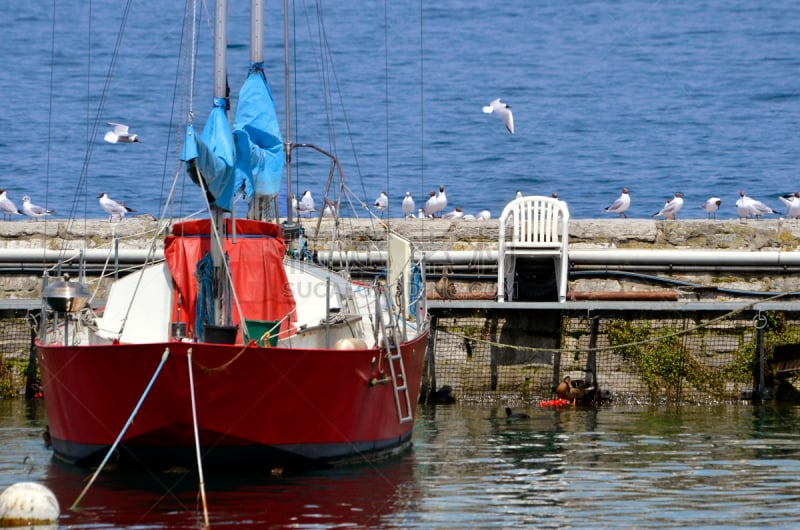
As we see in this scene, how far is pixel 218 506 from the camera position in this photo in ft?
37.2

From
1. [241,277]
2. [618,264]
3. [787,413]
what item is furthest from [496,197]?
[241,277]

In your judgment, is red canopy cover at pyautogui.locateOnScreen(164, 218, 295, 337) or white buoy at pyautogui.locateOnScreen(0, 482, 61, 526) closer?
white buoy at pyautogui.locateOnScreen(0, 482, 61, 526)

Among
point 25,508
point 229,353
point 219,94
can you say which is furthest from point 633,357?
point 25,508

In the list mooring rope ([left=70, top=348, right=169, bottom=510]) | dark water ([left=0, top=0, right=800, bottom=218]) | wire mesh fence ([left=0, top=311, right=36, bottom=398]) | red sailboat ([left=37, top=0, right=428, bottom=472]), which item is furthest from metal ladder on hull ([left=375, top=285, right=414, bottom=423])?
dark water ([left=0, top=0, right=800, bottom=218])

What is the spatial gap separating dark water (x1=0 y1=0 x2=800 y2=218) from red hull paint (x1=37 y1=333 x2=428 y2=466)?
22.0 meters

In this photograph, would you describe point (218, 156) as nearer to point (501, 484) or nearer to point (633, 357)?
point (501, 484)

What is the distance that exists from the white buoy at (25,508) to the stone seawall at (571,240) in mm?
9396

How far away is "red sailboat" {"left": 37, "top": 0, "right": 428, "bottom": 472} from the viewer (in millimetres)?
12016

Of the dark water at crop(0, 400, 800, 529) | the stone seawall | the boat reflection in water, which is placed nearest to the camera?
the boat reflection in water

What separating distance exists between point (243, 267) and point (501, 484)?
3.23 m

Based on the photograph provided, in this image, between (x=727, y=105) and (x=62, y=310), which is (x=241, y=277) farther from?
(x=727, y=105)

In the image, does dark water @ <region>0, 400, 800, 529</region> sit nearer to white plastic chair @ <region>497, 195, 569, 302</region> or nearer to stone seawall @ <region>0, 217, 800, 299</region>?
white plastic chair @ <region>497, 195, 569, 302</region>

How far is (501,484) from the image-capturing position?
12602 millimetres

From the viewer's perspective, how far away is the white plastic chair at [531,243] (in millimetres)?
18938
